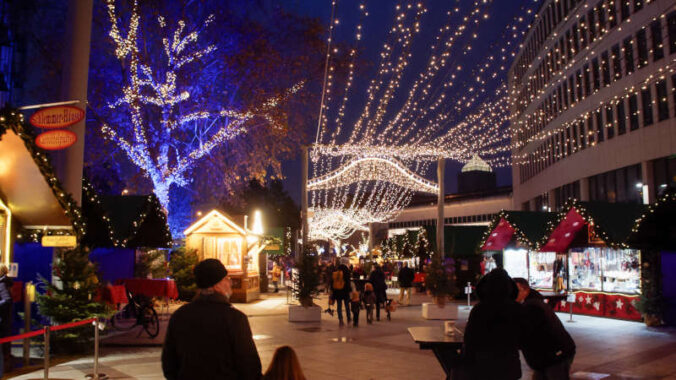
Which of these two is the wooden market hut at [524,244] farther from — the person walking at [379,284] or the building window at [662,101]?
the building window at [662,101]

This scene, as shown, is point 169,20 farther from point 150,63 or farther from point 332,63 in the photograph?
point 332,63

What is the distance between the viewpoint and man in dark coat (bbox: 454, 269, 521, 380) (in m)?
4.50

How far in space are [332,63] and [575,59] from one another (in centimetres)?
1684

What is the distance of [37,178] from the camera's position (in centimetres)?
1050

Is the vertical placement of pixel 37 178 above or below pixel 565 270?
above

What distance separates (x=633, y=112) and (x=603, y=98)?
7.20ft

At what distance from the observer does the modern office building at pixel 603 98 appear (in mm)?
25500

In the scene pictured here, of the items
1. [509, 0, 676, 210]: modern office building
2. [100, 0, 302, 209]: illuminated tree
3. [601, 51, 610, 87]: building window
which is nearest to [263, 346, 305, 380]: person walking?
[100, 0, 302, 209]: illuminated tree

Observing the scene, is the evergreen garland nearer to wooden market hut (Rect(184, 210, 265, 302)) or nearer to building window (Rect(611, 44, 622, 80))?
wooden market hut (Rect(184, 210, 265, 302))

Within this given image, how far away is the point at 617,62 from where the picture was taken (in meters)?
28.7

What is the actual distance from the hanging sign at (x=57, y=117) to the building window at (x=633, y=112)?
24927mm

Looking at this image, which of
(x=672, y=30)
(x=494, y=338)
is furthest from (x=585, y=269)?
(x=494, y=338)

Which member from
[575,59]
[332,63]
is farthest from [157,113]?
[575,59]

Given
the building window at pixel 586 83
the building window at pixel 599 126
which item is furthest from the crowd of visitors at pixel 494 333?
the building window at pixel 586 83
